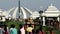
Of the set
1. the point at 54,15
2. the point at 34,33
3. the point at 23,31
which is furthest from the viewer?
the point at 54,15

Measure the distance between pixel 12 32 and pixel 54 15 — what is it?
78.3 ft

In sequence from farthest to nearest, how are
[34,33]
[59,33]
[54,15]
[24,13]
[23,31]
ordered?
[24,13], [54,15], [59,33], [23,31], [34,33]

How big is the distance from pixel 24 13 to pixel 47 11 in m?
29.0

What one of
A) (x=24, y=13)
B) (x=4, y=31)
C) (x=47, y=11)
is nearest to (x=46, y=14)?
(x=47, y=11)

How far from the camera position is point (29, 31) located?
49.3 ft

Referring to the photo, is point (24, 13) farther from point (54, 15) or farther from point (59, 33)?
point (59, 33)

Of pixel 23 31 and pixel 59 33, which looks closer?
pixel 23 31

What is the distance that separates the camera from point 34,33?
13.9 m

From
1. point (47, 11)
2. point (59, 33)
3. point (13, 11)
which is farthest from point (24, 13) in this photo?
point (59, 33)

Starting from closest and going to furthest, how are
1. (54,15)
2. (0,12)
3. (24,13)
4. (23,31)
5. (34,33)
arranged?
(34,33), (23,31), (54,15), (0,12), (24,13)

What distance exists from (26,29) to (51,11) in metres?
23.4

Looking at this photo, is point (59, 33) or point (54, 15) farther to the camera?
point (54, 15)

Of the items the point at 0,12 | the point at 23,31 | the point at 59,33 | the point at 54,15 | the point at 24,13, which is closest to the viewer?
the point at 23,31

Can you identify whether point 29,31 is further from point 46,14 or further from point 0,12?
point 0,12
